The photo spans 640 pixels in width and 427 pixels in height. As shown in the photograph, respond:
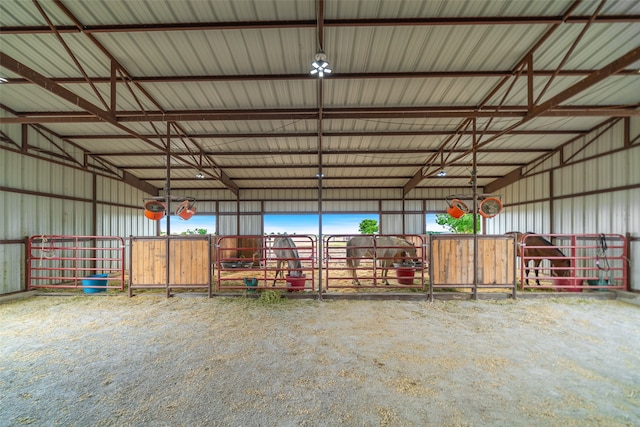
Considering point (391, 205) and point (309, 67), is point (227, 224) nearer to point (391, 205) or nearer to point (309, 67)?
point (391, 205)

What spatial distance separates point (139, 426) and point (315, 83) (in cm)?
662

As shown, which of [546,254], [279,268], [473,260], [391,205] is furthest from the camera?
[391,205]

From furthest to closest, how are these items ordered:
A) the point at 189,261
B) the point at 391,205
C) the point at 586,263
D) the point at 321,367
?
the point at 391,205 → the point at 586,263 → the point at 189,261 → the point at 321,367

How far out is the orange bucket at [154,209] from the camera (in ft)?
26.1

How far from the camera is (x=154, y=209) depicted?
8.18 m

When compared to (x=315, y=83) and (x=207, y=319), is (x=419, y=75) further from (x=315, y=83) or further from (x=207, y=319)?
(x=207, y=319)

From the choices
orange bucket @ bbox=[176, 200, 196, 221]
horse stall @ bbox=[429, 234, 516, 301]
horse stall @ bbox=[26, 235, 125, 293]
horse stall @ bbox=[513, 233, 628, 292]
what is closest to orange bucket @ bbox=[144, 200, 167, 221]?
orange bucket @ bbox=[176, 200, 196, 221]

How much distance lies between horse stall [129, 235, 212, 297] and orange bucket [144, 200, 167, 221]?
150cm

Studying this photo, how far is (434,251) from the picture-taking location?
251 inches

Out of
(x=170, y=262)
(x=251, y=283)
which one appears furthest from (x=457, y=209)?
(x=170, y=262)

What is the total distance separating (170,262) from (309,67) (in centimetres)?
592

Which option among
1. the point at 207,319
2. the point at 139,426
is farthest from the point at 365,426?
the point at 207,319

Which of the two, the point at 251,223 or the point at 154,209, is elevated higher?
the point at 154,209

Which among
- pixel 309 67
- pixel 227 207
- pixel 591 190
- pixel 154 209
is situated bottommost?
pixel 154 209
